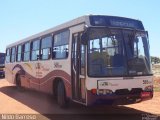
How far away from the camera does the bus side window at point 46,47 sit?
13.4 m

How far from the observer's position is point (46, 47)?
13758 mm

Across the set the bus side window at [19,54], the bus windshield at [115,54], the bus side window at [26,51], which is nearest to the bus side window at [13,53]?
the bus side window at [19,54]

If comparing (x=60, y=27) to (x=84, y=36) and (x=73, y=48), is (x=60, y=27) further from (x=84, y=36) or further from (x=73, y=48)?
(x=84, y=36)

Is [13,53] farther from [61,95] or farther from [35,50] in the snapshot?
[61,95]

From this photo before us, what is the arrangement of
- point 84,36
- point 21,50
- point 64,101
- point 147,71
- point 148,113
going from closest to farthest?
1. point 84,36
2. point 147,71
3. point 148,113
4. point 64,101
5. point 21,50

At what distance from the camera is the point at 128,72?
32.1 feet

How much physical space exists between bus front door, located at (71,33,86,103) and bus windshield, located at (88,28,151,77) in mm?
420

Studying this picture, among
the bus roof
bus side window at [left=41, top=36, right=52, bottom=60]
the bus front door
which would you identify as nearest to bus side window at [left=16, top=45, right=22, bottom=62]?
bus side window at [left=41, top=36, right=52, bottom=60]

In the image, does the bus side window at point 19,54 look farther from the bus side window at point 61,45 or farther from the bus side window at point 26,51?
the bus side window at point 61,45

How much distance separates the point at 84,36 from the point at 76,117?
272cm

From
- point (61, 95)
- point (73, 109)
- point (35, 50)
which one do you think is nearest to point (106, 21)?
point (61, 95)

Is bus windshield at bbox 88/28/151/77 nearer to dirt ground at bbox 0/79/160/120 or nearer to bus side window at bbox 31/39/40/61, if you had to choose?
dirt ground at bbox 0/79/160/120

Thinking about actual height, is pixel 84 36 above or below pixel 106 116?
above

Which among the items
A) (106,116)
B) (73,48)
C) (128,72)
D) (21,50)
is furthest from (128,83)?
(21,50)
